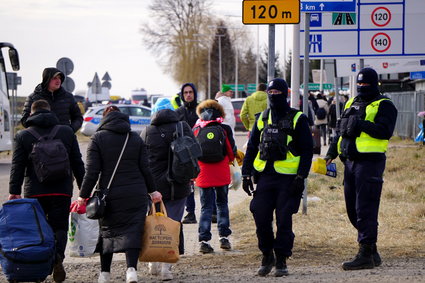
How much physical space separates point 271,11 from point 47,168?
3.84m

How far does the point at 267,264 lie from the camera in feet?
29.7

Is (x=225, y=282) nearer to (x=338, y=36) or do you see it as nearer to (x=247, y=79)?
(x=338, y=36)

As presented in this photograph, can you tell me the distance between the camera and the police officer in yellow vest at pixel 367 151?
9.13 meters

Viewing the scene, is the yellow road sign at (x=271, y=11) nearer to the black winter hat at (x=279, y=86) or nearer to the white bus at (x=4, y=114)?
the black winter hat at (x=279, y=86)

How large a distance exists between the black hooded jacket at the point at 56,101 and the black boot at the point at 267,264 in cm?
243

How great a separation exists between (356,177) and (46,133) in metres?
2.84

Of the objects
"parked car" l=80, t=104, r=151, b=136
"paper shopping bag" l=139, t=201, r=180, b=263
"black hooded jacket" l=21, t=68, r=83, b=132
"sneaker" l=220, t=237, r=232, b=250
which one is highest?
"black hooded jacket" l=21, t=68, r=83, b=132

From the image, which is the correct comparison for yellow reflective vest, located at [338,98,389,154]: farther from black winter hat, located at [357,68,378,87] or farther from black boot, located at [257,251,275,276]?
black boot, located at [257,251,275,276]

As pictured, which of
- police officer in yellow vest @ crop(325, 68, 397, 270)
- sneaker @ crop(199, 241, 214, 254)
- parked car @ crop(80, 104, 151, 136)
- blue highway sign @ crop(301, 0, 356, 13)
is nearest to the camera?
police officer in yellow vest @ crop(325, 68, 397, 270)

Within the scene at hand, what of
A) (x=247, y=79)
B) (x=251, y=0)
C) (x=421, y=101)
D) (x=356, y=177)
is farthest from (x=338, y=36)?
(x=247, y=79)

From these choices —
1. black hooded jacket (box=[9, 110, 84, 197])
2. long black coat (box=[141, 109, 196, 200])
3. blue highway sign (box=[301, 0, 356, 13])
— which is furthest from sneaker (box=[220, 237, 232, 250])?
blue highway sign (box=[301, 0, 356, 13])

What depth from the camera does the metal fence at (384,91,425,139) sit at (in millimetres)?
37156

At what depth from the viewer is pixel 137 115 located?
41.2m

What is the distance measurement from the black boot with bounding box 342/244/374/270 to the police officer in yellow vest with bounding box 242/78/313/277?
582 millimetres
